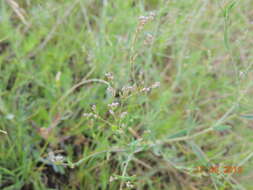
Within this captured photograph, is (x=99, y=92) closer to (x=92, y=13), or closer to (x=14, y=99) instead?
(x=14, y=99)
